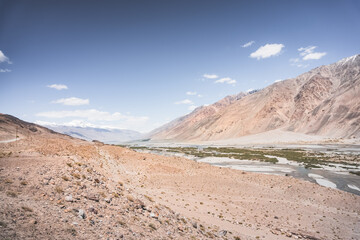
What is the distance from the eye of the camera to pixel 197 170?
116 feet

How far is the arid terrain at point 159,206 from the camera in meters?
8.80

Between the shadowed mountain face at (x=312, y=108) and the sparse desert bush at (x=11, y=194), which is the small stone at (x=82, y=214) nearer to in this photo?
the sparse desert bush at (x=11, y=194)

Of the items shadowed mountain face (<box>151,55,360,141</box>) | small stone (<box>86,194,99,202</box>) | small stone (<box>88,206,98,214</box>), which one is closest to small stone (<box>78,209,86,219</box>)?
small stone (<box>88,206,98,214</box>)

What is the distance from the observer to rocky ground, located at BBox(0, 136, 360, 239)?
880 cm

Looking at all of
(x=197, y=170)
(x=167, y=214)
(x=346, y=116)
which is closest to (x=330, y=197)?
(x=197, y=170)

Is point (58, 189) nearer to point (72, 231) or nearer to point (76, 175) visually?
point (76, 175)

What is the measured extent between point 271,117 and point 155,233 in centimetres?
17302

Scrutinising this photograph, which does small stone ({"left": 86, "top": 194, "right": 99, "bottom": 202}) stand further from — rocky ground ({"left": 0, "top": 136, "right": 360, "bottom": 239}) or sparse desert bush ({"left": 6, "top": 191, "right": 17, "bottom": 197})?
sparse desert bush ({"left": 6, "top": 191, "right": 17, "bottom": 197})

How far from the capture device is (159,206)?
14938 millimetres

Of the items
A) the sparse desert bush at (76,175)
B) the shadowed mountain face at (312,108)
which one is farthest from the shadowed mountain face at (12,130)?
the shadowed mountain face at (312,108)

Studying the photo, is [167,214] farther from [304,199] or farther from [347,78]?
[347,78]

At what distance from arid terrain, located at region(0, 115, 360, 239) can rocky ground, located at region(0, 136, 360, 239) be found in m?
0.04

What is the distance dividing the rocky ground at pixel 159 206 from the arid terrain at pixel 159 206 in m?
0.04

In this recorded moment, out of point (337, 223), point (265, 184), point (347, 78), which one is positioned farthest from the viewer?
point (347, 78)
